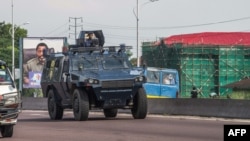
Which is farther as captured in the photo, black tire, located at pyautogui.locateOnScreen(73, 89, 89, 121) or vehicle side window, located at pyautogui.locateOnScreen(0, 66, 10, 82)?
black tire, located at pyautogui.locateOnScreen(73, 89, 89, 121)

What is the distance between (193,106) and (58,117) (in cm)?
554

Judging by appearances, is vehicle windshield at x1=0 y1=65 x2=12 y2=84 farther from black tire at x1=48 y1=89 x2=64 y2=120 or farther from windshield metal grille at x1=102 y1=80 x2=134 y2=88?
black tire at x1=48 y1=89 x2=64 y2=120

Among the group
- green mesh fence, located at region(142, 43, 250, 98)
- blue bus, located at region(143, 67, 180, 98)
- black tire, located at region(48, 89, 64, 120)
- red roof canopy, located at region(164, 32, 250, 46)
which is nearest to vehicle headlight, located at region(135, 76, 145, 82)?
black tire, located at region(48, 89, 64, 120)

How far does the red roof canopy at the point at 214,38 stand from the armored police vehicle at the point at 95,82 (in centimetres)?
5263

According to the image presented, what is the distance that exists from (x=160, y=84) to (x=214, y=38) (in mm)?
39963

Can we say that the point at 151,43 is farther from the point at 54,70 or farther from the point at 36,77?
the point at 54,70

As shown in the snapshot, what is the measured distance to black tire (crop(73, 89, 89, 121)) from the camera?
23953 mm

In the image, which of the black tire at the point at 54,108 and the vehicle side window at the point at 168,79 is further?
the vehicle side window at the point at 168,79

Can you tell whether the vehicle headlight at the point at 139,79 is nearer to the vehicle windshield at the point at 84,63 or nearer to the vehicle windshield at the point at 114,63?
the vehicle windshield at the point at 114,63

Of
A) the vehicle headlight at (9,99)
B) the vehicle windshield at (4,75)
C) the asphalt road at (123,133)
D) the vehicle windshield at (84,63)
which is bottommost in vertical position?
the asphalt road at (123,133)

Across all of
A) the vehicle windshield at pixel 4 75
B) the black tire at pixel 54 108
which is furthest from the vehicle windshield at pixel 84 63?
the vehicle windshield at pixel 4 75

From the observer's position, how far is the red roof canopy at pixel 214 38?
79.6 meters

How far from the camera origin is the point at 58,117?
2703cm

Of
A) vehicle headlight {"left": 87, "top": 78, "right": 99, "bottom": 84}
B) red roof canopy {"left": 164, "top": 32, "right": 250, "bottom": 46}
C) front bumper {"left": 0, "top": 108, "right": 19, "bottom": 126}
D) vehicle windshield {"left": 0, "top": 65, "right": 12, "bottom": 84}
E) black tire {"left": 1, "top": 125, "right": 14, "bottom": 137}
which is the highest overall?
red roof canopy {"left": 164, "top": 32, "right": 250, "bottom": 46}
